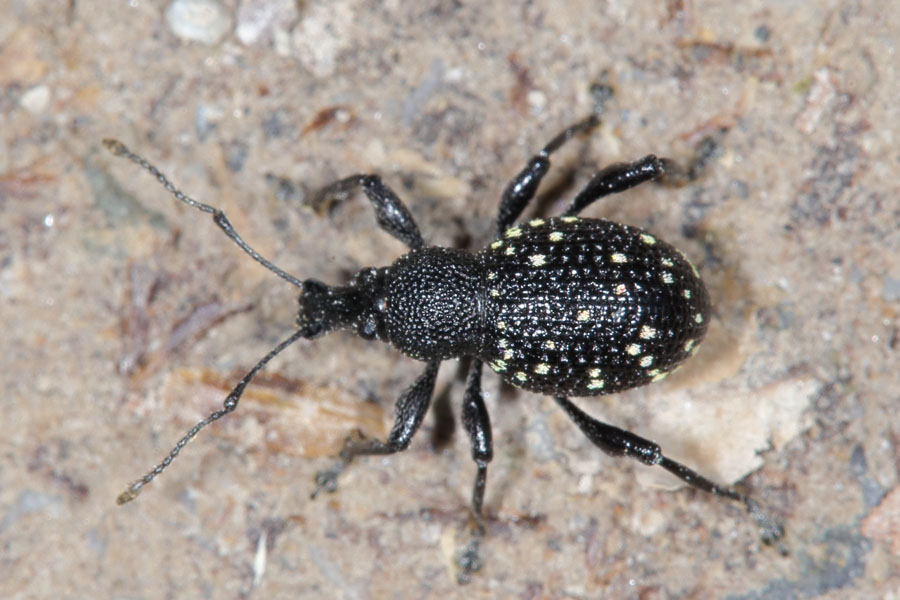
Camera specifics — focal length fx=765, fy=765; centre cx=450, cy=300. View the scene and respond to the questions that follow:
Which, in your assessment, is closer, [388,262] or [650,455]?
[650,455]

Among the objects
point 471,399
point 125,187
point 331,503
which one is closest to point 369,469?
point 331,503

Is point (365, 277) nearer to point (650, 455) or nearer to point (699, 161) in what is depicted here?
point (650, 455)

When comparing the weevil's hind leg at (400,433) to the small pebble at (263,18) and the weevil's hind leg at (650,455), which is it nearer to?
the weevil's hind leg at (650,455)

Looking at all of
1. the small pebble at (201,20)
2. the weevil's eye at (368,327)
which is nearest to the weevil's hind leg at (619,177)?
the weevil's eye at (368,327)

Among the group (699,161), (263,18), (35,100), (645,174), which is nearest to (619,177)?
(645,174)

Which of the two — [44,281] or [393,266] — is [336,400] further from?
[44,281]

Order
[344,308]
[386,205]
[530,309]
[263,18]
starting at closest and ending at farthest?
1. [530,309]
2. [344,308]
3. [386,205]
4. [263,18]
